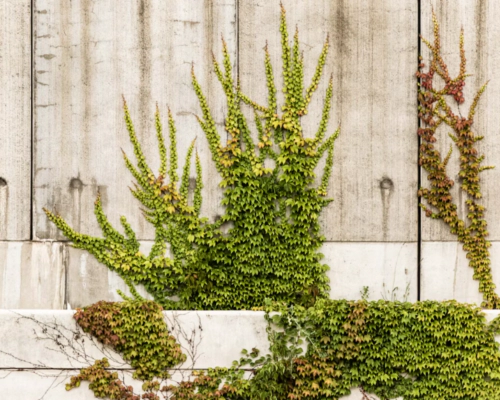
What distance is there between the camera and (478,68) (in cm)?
700

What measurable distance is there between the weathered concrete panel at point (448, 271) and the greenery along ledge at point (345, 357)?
0.71m

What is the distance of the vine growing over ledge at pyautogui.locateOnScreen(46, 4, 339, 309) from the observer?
22.5 feet

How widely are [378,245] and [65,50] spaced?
5.06 m

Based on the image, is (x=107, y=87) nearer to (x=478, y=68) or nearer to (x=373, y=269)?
(x=373, y=269)

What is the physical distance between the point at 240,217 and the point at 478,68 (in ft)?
12.7

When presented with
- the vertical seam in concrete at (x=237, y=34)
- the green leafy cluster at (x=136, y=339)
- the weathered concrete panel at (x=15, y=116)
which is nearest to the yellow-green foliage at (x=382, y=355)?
the green leafy cluster at (x=136, y=339)

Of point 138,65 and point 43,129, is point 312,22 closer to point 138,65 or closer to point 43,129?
point 138,65

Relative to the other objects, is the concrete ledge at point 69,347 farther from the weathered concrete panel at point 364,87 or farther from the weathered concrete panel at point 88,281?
the weathered concrete panel at point 364,87

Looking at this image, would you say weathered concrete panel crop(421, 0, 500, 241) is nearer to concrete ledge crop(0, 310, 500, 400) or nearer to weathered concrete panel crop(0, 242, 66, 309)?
concrete ledge crop(0, 310, 500, 400)

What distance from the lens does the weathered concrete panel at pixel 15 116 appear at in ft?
22.7

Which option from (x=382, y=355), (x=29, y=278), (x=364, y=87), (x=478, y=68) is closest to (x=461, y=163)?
(x=478, y=68)

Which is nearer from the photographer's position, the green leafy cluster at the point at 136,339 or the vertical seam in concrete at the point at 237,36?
the green leafy cluster at the point at 136,339

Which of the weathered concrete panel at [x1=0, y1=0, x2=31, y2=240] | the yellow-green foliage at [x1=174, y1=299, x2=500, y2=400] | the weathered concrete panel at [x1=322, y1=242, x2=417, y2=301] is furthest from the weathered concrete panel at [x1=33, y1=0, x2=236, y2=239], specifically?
the yellow-green foliage at [x1=174, y1=299, x2=500, y2=400]

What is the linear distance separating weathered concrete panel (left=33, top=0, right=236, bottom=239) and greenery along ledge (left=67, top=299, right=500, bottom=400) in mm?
1643
